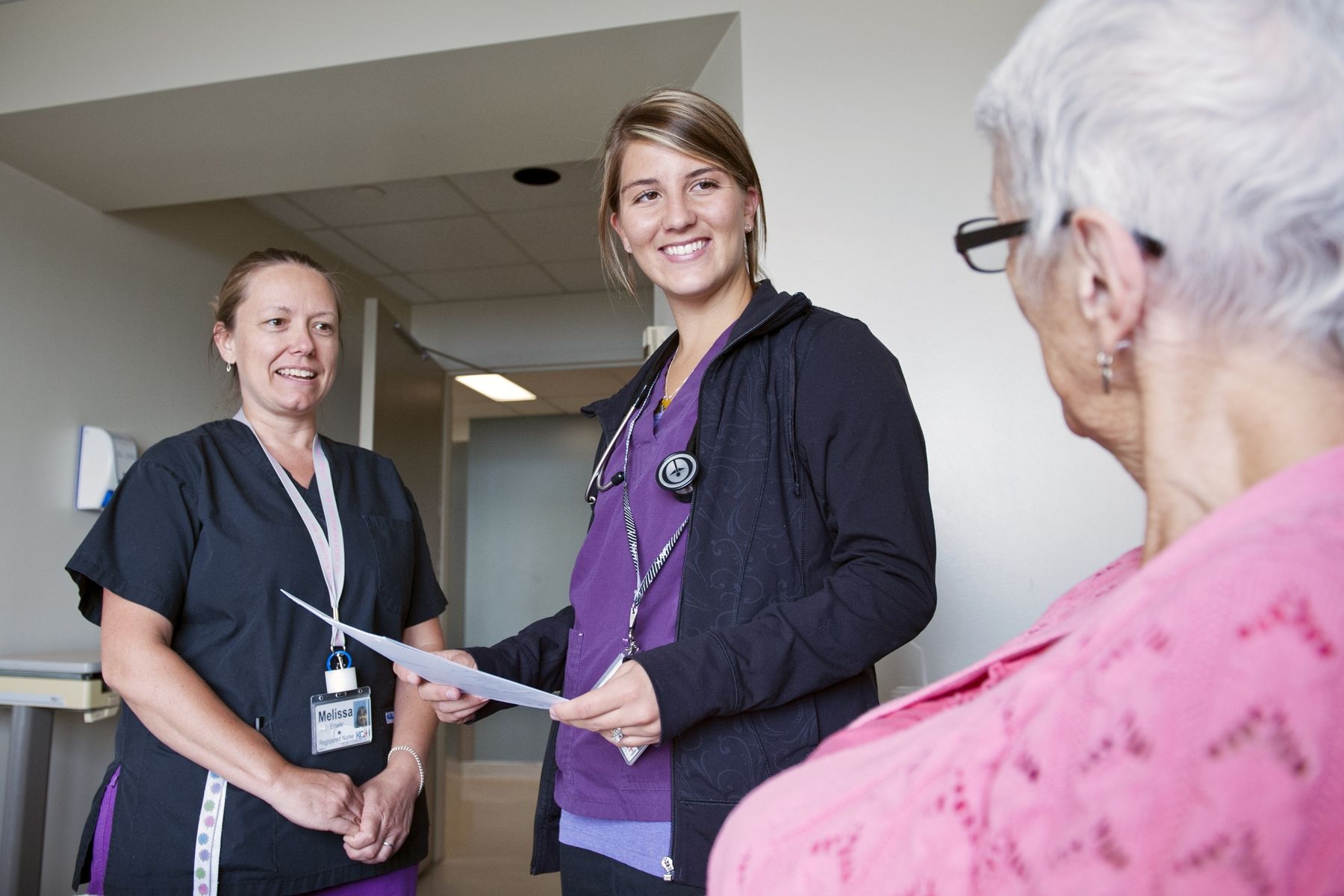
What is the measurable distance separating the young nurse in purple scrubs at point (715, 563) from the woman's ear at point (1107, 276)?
0.51 meters

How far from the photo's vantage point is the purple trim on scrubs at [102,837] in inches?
64.4

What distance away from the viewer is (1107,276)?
1.94 feet

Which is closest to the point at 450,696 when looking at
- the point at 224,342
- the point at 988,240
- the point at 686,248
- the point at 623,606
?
the point at 623,606

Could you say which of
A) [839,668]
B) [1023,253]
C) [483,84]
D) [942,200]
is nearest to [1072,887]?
[1023,253]

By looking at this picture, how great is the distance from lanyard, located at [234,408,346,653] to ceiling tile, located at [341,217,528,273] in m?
3.13

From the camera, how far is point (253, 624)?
1.67 metres

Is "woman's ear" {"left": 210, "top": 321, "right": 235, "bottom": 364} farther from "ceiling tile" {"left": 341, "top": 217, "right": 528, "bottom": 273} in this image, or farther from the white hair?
"ceiling tile" {"left": 341, "top": 217, "right": 528, "bottom": 273}

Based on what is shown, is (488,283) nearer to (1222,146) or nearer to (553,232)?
(553,232)

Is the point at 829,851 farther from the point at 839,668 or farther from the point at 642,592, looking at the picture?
the point at 642,592

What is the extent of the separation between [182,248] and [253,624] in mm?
3314

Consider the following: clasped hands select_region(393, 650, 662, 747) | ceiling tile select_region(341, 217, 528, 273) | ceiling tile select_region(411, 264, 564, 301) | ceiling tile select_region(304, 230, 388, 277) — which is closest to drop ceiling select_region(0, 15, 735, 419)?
ceiling tile select_region(341, 217, 528, 273)

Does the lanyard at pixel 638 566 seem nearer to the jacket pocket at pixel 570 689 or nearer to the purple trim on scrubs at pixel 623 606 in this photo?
the purple trim on scrubs at pixel 623 606

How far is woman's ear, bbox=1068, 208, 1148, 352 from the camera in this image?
574mm

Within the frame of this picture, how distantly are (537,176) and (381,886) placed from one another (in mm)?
3176
